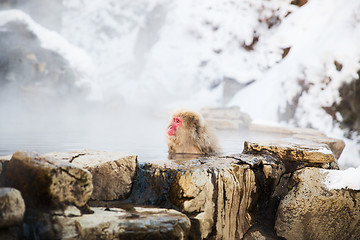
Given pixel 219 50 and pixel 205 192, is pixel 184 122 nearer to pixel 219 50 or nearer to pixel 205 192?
pixel 205 192

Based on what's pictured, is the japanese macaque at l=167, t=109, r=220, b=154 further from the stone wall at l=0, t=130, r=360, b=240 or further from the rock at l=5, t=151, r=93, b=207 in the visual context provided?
the rock at l=5, t=151, r=93, b=207

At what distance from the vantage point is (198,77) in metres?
13.9

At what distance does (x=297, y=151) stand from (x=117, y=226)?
1.34m

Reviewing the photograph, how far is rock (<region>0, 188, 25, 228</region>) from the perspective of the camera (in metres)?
1.17

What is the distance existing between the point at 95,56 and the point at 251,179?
18696mm

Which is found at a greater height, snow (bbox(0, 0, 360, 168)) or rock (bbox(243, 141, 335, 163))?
snow (bbox(0, 0, 360, 168))

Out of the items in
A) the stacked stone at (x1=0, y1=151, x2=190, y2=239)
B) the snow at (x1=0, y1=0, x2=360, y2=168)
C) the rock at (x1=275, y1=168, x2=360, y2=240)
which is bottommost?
the rock at (x1=275, y1=168, x2=360, y2=240)

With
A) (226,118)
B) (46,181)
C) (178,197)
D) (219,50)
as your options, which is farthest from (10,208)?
(219,50)

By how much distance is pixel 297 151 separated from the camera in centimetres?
209

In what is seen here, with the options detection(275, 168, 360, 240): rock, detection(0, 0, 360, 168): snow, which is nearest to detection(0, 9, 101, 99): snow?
detection(0, 0, 360, 168): snow

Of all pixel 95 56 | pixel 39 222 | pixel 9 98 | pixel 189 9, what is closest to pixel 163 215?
pixel 39 222

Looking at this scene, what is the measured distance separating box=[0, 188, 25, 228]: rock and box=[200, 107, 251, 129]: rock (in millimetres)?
5204

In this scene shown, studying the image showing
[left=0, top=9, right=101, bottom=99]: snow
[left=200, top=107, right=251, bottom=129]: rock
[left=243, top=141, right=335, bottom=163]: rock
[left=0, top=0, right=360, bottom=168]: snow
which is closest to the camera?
[left=243, top=141, right=335, bottom=163]: rock

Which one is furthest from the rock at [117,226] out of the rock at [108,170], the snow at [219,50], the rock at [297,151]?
the snow at [219,50]
